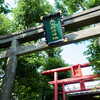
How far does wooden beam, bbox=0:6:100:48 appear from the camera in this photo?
5.61 m

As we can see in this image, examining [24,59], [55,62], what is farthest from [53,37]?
[55,62]

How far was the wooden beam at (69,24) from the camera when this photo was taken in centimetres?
561

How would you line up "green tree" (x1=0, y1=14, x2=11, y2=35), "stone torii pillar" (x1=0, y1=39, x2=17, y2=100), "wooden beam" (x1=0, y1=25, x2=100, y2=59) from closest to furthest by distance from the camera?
"wooden beam" (x1=0, y1=25, x2=100, y2=59)
"stone torii pillar" (x1=0, y1=39, x2=17, y2=100)
"green tree" (x1=0, y1=14, x2=11, y2=35)

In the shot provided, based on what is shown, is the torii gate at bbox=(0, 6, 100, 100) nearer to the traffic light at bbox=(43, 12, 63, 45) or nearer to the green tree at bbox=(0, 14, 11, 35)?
the traffic light at bbox=(43, 12, 63, 45)

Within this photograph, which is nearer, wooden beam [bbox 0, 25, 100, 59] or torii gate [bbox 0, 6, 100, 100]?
wooden beam [bbox 0, 25, 100, 59]

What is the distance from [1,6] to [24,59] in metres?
3.24

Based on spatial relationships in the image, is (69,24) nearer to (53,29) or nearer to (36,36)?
(53,29)

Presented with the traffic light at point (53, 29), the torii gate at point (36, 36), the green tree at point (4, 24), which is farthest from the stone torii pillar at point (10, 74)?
the green tree at point (4, 24)

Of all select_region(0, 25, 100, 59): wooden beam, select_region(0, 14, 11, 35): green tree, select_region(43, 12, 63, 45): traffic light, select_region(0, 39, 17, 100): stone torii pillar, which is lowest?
select_region(0, 39, 17, 100): stone torii pillar

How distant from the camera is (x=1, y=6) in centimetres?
848

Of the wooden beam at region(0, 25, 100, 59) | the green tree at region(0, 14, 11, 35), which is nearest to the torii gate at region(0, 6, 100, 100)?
the wooden beam at region(0, 25, 100, 59)

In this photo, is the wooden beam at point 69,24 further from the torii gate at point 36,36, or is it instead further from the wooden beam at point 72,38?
the wooden beam at point 72,38

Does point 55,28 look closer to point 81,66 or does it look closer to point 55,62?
point 81,66

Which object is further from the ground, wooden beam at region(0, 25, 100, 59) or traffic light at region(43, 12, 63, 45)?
traffic light at region(43, 12, 63, 45)
